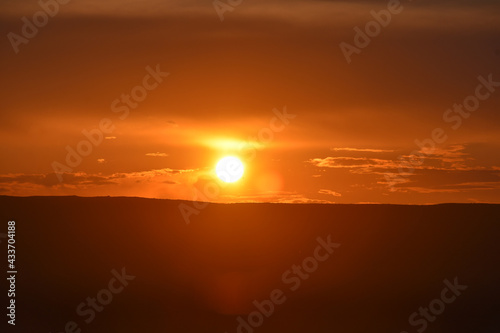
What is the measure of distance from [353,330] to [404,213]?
55.9 feet

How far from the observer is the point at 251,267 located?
39.9 meters

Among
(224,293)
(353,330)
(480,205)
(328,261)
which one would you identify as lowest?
(353,330)

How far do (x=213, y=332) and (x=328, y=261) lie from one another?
12.9 metres

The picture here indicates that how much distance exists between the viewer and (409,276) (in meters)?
39.5

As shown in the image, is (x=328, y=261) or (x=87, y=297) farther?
(x=328, y=261)

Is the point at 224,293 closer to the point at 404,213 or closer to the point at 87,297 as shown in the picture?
the point at 87,297

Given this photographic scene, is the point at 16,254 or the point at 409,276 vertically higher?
the point at 16,254

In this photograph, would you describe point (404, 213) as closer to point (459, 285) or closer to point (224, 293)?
point (459, 285)

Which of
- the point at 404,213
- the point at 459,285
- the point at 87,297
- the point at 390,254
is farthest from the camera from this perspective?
the point at 404,213

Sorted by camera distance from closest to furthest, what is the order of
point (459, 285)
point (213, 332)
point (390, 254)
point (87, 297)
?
point (213, 332) → point (87, 297) → point (459, 285) → point (390, 254)

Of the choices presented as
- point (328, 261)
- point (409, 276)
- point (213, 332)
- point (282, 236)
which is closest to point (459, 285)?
point (409, 276)

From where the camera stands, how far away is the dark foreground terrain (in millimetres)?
32000

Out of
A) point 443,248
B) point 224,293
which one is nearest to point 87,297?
point 224,293

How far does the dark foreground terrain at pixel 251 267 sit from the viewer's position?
32000 mm
